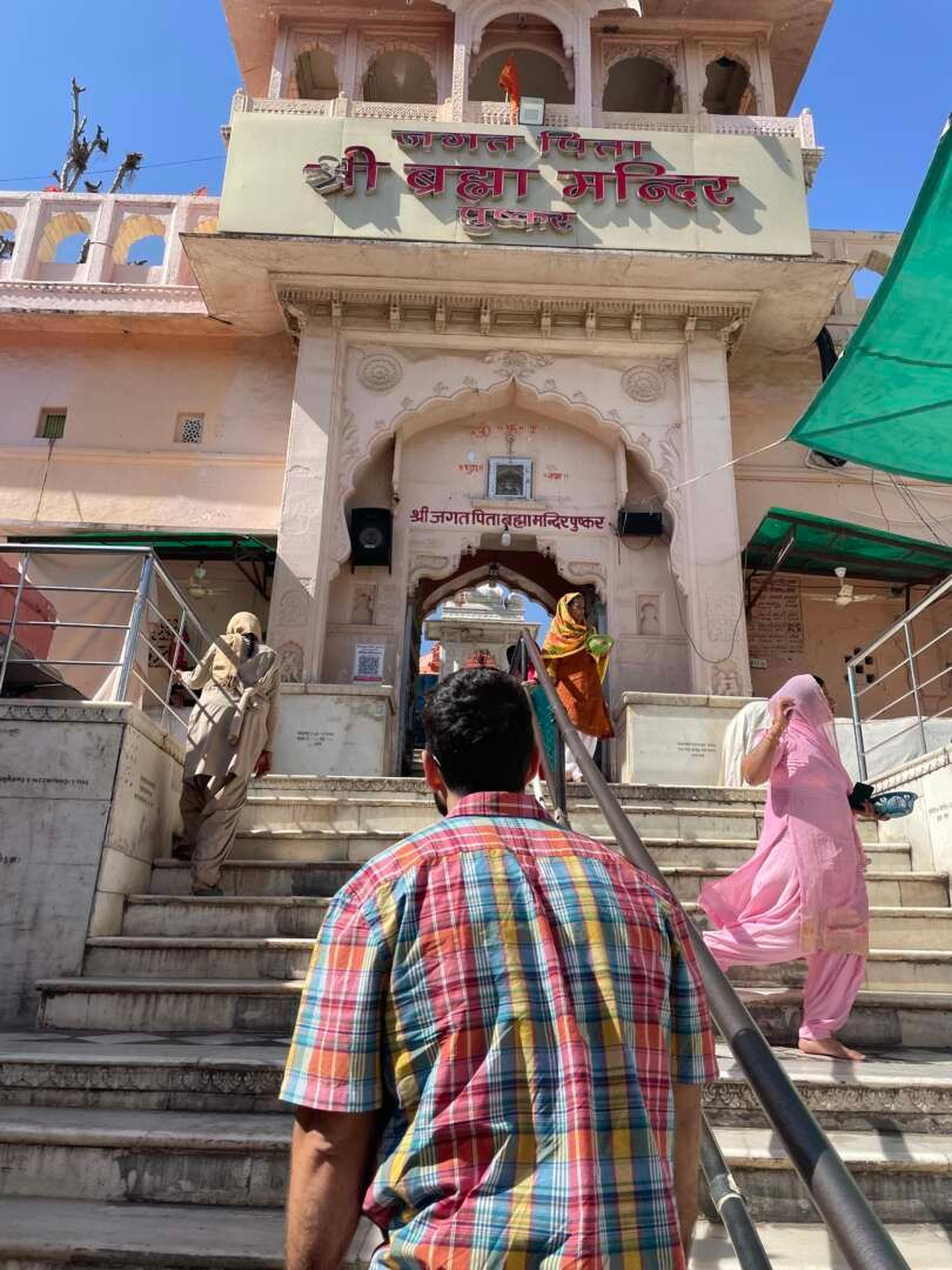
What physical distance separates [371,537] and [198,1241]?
884 centimetres

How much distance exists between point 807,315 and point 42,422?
32.5 feet

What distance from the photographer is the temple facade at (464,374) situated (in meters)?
10.5

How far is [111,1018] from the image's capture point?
3738 mm

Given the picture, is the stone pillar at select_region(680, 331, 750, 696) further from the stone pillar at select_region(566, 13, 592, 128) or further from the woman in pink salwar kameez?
the woman in pink salwar kameez

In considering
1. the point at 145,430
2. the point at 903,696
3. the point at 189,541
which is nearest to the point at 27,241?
the point at 145,430

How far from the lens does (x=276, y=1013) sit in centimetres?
364

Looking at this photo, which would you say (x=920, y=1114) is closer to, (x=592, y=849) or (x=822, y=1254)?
(x=822, y=1254)

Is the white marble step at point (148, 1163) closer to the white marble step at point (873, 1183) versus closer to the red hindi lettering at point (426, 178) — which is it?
the white marble step at point (873, 1183)

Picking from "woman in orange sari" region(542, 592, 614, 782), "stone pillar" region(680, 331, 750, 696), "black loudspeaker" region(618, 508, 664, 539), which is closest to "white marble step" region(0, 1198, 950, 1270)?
"woman in orange sari" region(542, 592, 614, 782)

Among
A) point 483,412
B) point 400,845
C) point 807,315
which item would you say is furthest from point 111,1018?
point 807,315

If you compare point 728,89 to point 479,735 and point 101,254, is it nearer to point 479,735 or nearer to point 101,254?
point 101,254

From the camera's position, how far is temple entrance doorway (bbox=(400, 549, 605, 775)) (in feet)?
36.1

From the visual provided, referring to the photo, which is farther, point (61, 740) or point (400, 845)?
point (61, 740)

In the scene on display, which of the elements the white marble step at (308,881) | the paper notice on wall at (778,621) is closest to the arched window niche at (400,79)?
the paper notice on wall at (778,621)
